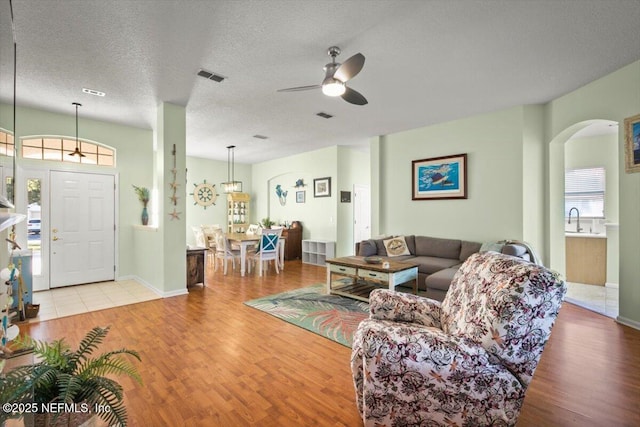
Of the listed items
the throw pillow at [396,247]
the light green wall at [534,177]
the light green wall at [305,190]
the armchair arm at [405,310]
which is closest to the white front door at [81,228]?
the light green wall at [305,190]

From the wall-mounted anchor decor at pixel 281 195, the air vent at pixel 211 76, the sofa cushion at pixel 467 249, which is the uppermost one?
the air vent at pixel 211 76

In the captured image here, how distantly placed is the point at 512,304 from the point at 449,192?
4176mm

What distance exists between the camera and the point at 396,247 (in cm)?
535

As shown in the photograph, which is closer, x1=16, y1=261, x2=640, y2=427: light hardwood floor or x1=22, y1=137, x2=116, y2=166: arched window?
x1=16, y1=261, x2=640, y2=427: light hardwood floor

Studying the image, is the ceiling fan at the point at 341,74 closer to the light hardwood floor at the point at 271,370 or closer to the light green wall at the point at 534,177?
the light hardwood floor at the point at 271,370

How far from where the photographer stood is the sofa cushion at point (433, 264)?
4457mm

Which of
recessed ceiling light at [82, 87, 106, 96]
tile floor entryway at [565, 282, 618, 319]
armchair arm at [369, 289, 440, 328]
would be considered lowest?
tile floor entryway at [565, 282, 618, 319]

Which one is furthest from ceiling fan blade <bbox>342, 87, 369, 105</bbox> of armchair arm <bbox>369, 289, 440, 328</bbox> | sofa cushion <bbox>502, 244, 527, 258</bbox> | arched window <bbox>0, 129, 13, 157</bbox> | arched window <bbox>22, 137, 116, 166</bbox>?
arched window <bbox>22, 137, 116, 166</bbox>

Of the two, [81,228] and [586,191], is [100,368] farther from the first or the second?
[586,191]

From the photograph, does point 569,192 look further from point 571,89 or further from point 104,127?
point 104,127

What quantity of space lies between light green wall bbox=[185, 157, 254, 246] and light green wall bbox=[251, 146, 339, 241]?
0.91 metres

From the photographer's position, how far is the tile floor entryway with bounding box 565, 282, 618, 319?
3691 mm

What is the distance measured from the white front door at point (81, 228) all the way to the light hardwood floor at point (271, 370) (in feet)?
6.14

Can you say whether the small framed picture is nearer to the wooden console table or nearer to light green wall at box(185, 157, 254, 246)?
light green wall at box(185, 157, 254, 246)
